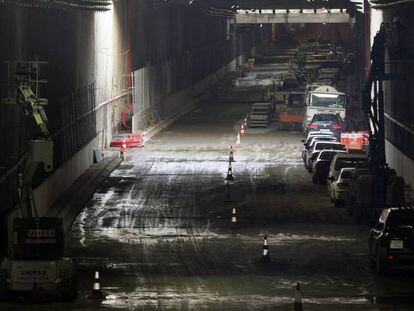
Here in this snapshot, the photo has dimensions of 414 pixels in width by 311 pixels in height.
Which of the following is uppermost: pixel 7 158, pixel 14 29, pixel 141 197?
pixel 14 29

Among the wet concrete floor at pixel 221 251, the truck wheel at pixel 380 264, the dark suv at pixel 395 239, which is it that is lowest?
the wet concrete floor at pixel 221 251

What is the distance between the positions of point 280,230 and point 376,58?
7.70m

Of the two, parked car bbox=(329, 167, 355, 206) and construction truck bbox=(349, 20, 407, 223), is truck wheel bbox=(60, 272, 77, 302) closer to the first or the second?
construction truck bbox=(349, 20, 407, 223)

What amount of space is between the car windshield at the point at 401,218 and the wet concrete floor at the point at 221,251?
1.23 metres

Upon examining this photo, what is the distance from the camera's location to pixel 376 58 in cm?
4309

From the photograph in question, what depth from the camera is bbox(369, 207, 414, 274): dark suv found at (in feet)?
96.6

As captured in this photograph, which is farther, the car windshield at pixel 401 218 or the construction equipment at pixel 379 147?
the construction equipment at pixel 379 147

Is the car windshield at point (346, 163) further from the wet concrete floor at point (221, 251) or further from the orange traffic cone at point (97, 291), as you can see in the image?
the orange traffic cone at point (97, 291)

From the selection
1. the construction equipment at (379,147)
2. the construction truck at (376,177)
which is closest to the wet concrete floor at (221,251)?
the construction truck at (376,177)

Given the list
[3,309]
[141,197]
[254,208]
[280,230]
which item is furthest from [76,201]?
[3,309]

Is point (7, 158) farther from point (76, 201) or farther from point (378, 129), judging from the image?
point (378, 129)

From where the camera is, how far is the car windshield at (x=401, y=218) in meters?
29.8

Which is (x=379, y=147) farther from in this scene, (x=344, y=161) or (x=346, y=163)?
(x=344, y=161)

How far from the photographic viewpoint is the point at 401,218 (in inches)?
1179
